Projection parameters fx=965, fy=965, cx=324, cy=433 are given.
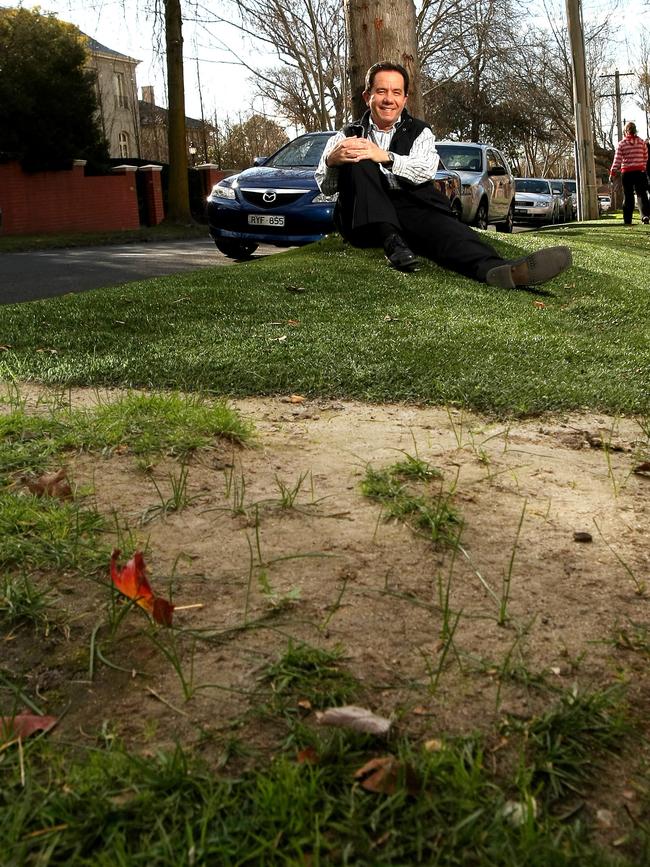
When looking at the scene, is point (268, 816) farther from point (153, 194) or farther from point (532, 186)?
point (153, 194)

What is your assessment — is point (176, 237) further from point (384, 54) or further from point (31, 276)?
point (384, 54)

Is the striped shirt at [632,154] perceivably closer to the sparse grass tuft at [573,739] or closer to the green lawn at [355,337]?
the green lawn at [355,337]

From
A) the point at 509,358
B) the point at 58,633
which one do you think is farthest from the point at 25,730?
the point at 509,358

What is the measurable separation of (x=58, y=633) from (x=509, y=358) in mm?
3281

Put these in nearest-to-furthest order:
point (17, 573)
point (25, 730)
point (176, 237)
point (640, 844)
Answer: point (640, 844)
point (25, 730)
point (17, 573)
point (176, 237)

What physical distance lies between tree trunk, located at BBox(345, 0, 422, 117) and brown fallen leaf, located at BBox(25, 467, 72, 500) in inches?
271

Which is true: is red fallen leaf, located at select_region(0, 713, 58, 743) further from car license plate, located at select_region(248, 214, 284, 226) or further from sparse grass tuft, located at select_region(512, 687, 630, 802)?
car license plate, located at select_region(248, 214, 284, 226)

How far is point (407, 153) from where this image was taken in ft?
22.2

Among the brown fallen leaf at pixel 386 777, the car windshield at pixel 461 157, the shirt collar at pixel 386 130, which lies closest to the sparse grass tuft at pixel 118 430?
the brown fallen leaf at pixel 386 777

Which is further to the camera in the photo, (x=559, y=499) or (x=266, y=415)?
(x=266, y=415)

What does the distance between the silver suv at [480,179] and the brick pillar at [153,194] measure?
21.1 meters

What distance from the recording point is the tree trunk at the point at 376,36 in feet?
29.0

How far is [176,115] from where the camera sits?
1067 inches

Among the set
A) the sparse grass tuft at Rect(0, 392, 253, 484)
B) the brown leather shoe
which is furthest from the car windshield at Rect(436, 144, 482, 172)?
the sparse grass tuft at Rect(0, 392, 253, 484)
